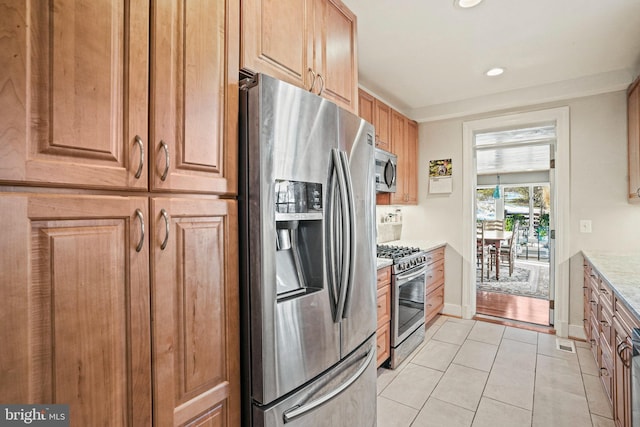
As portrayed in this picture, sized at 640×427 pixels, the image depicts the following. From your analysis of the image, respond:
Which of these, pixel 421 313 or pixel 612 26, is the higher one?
pixel 612 26

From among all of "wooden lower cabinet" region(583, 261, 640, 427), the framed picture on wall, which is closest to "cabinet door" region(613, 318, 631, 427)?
"wooden lower cabinet" region(583, 261, 640, 427)

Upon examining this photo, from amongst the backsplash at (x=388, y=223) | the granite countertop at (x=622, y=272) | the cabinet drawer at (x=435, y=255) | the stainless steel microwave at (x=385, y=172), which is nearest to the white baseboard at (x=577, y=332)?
the granite countertop at (x=622, y=272)

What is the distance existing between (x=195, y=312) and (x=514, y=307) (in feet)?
14.9

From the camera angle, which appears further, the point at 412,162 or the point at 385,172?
the point at 412,162

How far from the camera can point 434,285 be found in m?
3.61

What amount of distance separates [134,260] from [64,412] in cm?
39

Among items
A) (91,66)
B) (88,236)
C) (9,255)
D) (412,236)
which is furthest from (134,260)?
(412,236)

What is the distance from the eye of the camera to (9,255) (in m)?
Result: 0.69

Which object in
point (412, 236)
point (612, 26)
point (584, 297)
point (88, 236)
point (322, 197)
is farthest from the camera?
point (412, 236)

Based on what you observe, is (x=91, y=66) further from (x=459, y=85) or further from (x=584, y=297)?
(x=584, y=297)

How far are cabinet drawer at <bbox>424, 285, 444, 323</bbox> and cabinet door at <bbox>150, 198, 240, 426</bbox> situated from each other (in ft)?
8.55

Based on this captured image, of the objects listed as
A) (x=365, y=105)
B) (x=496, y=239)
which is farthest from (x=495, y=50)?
(x=496, y=239)

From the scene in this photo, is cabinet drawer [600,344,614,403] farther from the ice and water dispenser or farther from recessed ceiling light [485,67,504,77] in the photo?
recessed ceiling light [485,67,504,77]

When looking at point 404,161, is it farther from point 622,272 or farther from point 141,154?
point 141,154
